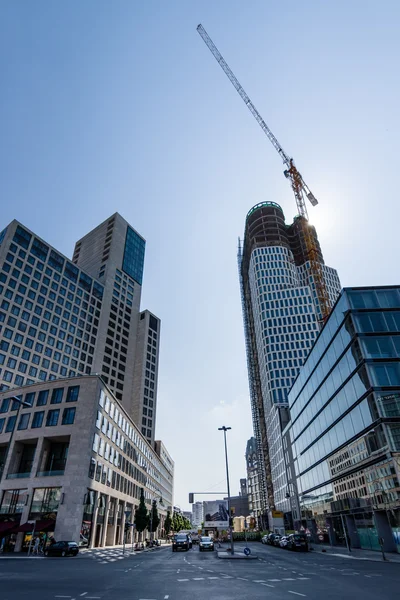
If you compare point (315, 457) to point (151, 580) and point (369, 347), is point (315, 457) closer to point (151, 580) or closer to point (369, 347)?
point (369, 347)

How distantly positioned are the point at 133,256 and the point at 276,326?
185 feet

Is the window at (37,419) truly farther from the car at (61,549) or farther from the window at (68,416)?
the car at (61,549)

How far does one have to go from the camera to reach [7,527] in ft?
135

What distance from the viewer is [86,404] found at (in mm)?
47250

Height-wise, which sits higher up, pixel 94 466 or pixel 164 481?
pixel 164 481

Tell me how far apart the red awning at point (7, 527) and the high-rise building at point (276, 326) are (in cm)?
6936

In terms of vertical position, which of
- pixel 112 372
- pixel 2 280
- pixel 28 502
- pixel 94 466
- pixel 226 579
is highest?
pixel 2 280

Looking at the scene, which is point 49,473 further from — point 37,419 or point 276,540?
point 276,540

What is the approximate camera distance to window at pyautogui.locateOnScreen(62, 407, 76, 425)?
46.4 meters

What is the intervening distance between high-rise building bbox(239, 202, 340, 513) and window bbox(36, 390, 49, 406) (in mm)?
68032

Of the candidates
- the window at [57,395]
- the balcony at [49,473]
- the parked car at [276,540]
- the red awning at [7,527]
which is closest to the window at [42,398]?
the window at [57,395]

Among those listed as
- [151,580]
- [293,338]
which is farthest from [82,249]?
[151,580]

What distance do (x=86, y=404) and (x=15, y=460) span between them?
1168 cm

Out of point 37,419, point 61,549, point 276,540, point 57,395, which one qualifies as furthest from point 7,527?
point 276,540
